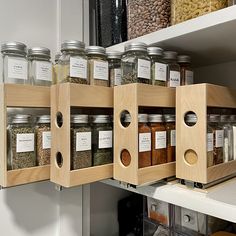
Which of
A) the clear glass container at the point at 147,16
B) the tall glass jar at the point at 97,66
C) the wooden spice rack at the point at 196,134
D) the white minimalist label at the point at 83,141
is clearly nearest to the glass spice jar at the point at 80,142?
the white minimalist label at the point at 83,141

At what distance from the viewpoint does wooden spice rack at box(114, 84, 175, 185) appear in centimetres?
58

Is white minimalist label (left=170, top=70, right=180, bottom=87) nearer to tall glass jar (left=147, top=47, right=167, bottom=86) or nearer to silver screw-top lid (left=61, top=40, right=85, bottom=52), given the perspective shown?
tall glass jar (left=147, top=47, right=167, bottom=86)

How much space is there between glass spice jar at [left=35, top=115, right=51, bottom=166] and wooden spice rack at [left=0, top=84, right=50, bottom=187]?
0.07 feet

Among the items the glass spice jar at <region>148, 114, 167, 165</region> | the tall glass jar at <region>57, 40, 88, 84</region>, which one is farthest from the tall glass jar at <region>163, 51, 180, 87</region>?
the tall glass jar at <region>57, 40, 88, 84</region>

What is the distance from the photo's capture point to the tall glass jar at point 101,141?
0.64 m

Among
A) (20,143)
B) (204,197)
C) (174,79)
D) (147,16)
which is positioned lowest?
(204,197)

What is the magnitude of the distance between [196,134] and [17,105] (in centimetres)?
41

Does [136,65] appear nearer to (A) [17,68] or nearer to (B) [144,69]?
(B) [144,69]

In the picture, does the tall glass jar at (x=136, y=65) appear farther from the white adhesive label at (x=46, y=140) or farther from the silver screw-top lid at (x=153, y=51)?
the white adhesive label at (x=46, y=140)

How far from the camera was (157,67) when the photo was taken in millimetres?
674

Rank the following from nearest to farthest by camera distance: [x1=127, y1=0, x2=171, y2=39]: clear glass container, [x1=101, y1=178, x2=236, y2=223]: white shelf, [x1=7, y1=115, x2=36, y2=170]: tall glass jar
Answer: [x1=101, y1=178, x2=236, y2=223]: white shelf, [x1=7, y1=115, x2=36, y2=170]: tall glass jar, [x1=127, y1=0, x2=171, y2=39]: clear glass container

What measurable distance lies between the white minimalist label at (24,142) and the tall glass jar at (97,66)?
199mm

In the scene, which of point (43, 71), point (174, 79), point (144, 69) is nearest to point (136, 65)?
point (144, 69)

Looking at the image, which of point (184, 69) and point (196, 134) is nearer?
point (196, 134)
